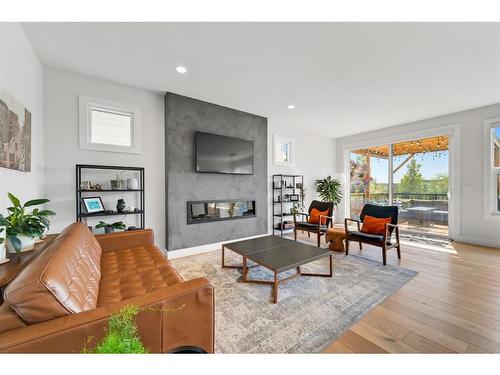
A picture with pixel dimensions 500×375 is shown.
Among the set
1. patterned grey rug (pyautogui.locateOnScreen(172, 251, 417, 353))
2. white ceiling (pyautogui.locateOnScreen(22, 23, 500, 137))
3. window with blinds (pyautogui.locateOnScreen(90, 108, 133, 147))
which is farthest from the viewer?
window with blinds (pyautogui.locateOnScreen(90, 108, 133, 147))

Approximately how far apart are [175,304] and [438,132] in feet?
19.0

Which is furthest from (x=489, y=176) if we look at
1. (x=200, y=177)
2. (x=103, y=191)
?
(x=103, y=191)

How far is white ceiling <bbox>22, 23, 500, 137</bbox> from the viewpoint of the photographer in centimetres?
204

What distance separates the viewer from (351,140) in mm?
6098

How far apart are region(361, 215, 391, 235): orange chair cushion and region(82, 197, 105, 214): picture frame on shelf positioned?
13.2 feet

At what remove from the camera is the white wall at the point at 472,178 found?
391cm

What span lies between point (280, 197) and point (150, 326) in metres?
4.10

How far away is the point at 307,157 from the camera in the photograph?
5.81 m

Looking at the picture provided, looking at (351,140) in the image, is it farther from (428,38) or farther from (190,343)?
(190,343)

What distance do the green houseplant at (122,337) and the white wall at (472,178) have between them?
573cm

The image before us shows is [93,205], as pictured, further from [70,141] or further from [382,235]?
[382,235]

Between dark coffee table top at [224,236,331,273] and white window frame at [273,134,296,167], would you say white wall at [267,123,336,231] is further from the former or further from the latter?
dark coffee table top at [224,236,331,273]

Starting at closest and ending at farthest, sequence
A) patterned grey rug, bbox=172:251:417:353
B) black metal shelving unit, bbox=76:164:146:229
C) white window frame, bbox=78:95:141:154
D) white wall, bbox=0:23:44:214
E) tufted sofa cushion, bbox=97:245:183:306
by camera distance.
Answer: tufted sofa cushion, bbox=97:245:183:306 → patterned grey rug, bbox=172:251:417:353 → white wall, bbox=0:23:44:214 → black metal shelving unit, bbox=76:164:146:229 → white window frame, bbox=78:95:141:154

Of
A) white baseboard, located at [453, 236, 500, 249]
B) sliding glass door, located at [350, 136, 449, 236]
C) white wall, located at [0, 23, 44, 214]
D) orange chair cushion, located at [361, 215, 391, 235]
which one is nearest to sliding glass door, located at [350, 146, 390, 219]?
sliding glass door, located at [350, 136, 449, 236]
